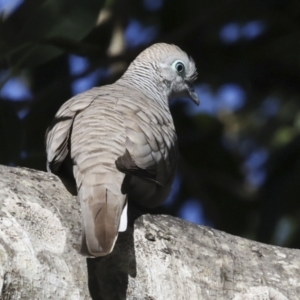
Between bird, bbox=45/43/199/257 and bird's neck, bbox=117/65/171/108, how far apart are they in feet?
0.33

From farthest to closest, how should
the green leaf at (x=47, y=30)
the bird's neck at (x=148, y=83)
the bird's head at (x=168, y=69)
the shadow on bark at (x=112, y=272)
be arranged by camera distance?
the bird's head at (x=168, y=69), the green leaf at (x=47, y=30), the bird's neck at (x=148, y=83), the shadow on bark at (x=112, y=272)

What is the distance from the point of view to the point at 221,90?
25.2ft

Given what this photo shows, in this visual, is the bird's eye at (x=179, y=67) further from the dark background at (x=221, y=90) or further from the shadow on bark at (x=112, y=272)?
the shadow on bark at (x=112, y=272)

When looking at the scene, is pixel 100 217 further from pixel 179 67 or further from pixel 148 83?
pixel 179 67

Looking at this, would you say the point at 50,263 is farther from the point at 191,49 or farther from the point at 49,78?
the point at 191,49

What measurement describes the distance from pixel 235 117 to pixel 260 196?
1243mm

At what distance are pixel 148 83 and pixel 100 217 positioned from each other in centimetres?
226

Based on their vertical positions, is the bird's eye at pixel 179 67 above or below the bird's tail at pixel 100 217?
above

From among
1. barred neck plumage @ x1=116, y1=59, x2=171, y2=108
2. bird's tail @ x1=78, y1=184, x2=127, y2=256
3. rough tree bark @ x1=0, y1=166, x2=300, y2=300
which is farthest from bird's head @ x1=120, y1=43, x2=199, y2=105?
bird's tail @ x1=78, y1=184, x2=127, y2=256

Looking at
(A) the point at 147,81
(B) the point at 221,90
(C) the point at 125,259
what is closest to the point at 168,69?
(A) the point at 147,81

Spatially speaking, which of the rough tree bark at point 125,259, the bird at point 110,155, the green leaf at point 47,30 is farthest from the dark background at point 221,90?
the rough tree bark at point 125,259

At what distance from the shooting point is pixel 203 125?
7.57 meters

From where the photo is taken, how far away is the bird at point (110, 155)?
11.2 ft

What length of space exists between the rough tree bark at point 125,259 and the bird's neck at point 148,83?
5.01 feet
